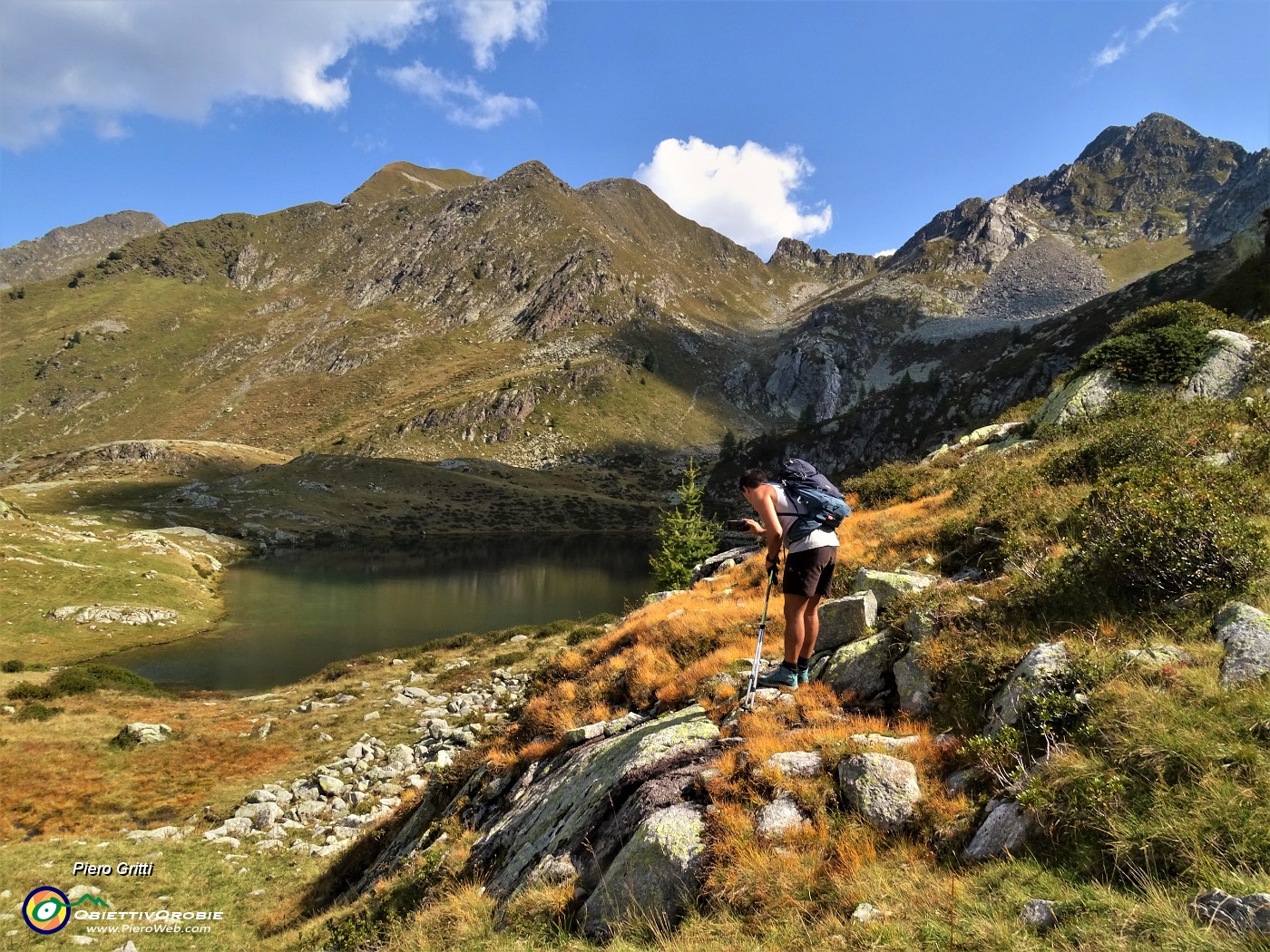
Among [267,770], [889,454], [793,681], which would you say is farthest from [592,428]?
[793,681]

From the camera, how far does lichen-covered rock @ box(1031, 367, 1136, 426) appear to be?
60.7 ft

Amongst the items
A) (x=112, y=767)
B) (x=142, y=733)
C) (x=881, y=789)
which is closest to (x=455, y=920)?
(x=881, y=789)

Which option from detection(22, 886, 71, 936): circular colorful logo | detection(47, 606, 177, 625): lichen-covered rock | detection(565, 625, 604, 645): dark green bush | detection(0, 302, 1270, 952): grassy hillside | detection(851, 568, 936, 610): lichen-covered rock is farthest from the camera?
detection(47, 606, 177, 625): lichen-covered rock

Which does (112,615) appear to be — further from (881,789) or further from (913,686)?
(881,789)

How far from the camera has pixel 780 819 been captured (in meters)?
5.53

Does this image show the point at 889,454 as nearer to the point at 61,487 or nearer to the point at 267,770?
the point at 267,770

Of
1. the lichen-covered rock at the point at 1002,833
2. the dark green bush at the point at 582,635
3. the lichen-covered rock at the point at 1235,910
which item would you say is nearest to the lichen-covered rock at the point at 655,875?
the lichen-covered rock at the point at 1002,833

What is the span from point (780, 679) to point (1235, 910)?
5.49 metres

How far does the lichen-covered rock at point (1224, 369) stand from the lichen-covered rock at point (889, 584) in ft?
42.3

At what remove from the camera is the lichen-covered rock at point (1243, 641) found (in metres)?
4.75

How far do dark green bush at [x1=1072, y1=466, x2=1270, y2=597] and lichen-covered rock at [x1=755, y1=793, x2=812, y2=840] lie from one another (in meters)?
5.00

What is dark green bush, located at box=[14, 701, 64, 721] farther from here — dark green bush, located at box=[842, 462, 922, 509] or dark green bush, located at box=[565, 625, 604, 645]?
dark green bush, located at box=[842, 462, 922, 509]

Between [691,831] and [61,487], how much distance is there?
14005 cm

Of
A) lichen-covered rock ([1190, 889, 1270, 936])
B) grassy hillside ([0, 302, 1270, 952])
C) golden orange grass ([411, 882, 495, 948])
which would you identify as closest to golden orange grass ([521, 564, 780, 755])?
grassy hillside ([0, 302, 1270, 952])
